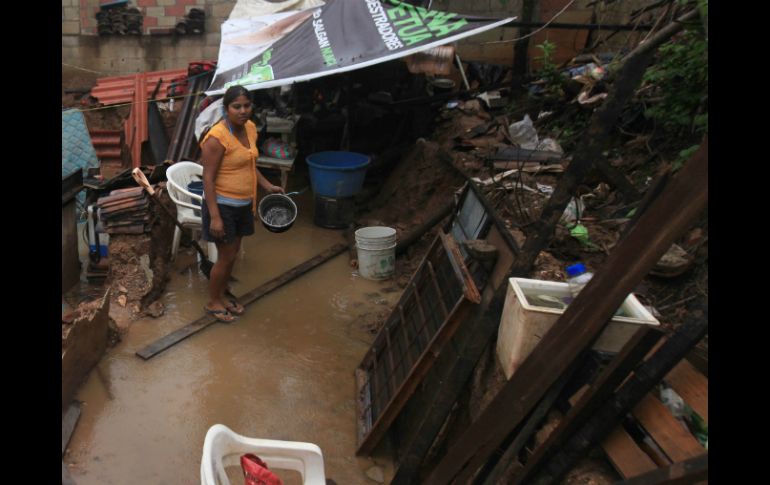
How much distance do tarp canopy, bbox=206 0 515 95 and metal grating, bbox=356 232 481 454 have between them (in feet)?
8.87

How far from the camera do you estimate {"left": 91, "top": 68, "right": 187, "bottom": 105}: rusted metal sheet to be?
9266 mm

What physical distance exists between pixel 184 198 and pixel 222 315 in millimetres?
1317

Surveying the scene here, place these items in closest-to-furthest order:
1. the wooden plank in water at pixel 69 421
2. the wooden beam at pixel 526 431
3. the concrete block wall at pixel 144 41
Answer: the wooden beam at pixel 526 431, the wooden plank in water at pixel 69 421, the concrete block wall at pixel 144 41

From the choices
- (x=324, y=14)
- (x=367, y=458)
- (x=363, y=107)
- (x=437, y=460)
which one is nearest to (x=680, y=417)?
(x=437, y=460)

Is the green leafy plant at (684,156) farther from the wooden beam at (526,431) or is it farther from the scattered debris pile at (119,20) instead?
the scattered debris pile at (119,20)

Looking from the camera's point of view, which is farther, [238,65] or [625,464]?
[238,65]

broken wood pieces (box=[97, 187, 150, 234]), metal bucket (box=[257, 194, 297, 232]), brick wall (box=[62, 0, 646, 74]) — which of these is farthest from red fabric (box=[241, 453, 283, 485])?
brick wall (box=[62, 0, 646, 74])

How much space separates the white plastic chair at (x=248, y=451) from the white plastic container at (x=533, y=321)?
1003 mm

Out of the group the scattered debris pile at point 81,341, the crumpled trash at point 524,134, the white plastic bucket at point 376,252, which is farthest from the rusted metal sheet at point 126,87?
the scattered debris pile at point 81,341

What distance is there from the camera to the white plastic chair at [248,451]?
192 centimetres

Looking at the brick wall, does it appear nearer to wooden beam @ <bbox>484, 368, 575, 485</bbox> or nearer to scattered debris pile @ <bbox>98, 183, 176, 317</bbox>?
scattered debris pile @ <bbox>98, 183, 176, 317</bbox>

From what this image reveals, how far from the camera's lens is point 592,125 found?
2125 mm
